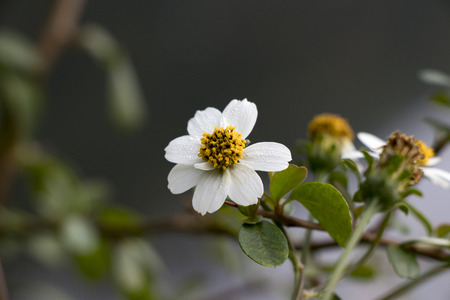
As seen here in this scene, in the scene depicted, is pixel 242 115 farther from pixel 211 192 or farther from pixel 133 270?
pixel 133 270

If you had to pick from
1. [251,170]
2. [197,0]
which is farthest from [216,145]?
[197,0]

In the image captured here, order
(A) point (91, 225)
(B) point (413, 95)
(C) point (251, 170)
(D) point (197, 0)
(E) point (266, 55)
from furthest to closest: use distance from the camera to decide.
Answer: (D) point (197, 0)
(E) point (266, 55)
(B) point (413, 95)
(A) point (91, 225)
(C) point (251, 170)

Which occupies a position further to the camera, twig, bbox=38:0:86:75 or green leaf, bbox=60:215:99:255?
twig, bbox=38:0:86:75

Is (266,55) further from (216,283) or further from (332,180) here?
(332,180)

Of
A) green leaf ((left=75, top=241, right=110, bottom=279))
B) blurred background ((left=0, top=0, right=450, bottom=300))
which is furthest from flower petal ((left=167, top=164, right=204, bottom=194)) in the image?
green leaf ((left=75, top=241, right=110, bottom=279))

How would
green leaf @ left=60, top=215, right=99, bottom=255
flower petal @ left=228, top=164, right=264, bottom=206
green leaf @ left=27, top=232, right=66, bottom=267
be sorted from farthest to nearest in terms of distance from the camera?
green leaf @ left=27, top=232, right=66, bottom=267 < green leaf @ left=60, top=215, right=99, bottom=255 < flower petal @ left=228, top=164, right=264, bottom=206

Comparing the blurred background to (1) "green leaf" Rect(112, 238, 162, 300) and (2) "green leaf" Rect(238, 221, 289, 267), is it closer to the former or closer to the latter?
(1) "green leaf" Rect(112, 238, 162, 300)

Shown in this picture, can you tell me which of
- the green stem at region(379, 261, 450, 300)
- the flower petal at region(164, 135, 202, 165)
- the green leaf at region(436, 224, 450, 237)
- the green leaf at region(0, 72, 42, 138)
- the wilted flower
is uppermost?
the flower petal at region(164, 135, 202, 165)

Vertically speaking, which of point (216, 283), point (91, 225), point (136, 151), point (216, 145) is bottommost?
point (216, 283)
